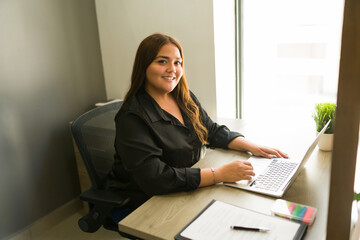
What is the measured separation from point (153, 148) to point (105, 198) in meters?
0.34

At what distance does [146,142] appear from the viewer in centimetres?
132

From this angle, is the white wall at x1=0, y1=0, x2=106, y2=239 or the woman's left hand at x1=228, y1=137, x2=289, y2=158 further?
the white wall at x1=0, y1=0, x2=106, y2=239

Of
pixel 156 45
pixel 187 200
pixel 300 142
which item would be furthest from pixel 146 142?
pixel 300 142

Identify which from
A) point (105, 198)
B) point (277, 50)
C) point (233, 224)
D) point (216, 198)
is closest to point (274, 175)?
point (216, 198)

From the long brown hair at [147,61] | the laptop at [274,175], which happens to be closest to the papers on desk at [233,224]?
the laptop at [274,175]

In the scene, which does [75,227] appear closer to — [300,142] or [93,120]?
[93,120]

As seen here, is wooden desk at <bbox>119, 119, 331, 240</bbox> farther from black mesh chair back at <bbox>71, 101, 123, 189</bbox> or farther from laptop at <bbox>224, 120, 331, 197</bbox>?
black mesh chair back at <bbox>71, 101, 123, 189</bbox>

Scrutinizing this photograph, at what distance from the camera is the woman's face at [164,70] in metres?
1.49

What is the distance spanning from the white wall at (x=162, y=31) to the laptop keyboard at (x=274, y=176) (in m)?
1.03

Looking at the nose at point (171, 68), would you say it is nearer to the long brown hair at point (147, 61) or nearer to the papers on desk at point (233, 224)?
the long brown hair at point (147, 61)

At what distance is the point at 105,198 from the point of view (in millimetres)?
1451

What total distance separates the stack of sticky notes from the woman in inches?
8.3

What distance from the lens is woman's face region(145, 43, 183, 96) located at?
58.6 inches

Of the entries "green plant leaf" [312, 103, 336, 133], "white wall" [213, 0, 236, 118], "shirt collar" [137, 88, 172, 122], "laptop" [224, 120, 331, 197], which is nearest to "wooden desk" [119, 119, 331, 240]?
"laptop" [224, 120, 331, 197]
